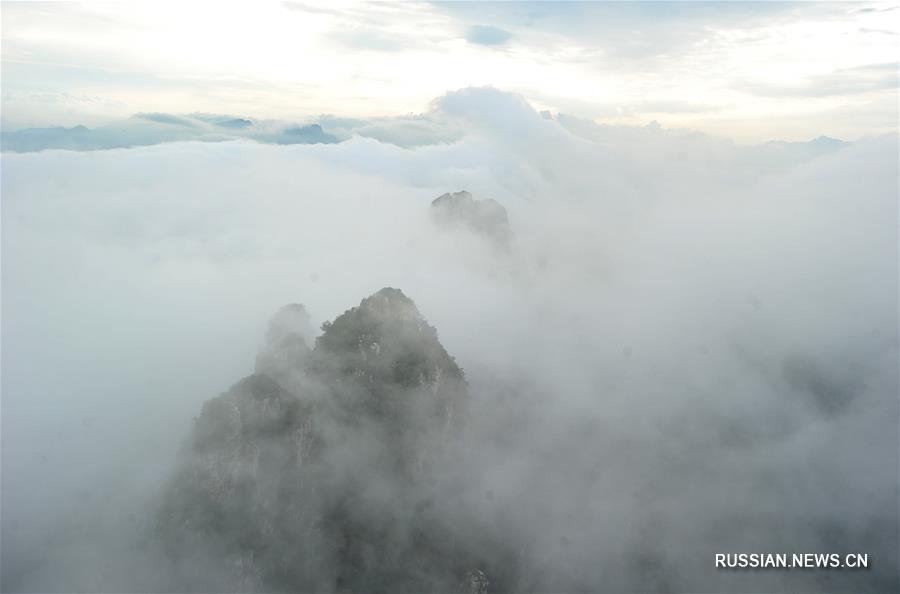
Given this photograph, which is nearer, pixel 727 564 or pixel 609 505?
pixel 727 564

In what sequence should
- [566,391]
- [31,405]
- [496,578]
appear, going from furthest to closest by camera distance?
1. [566,391]
2. [31,405]
3. [496,578]

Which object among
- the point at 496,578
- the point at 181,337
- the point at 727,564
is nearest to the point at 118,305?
the point at 181,337

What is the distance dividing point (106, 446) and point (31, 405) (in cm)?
2661

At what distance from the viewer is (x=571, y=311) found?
198625 millimetres

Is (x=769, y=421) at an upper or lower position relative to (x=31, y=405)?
lower

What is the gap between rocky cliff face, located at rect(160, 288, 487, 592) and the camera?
6688 cm

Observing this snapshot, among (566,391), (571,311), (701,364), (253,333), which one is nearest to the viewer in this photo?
(566,391)

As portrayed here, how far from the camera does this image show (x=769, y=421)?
13425 centimetres

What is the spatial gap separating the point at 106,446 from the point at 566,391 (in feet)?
319

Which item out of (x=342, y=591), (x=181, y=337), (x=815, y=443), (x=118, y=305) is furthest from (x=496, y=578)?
(x=118, y=305)

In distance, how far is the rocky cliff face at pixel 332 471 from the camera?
6688 cm

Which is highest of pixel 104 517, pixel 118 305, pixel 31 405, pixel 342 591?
pixel 118 305

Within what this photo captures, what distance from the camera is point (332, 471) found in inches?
3167

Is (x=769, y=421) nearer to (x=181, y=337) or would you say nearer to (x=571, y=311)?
(x=571, y=311)
